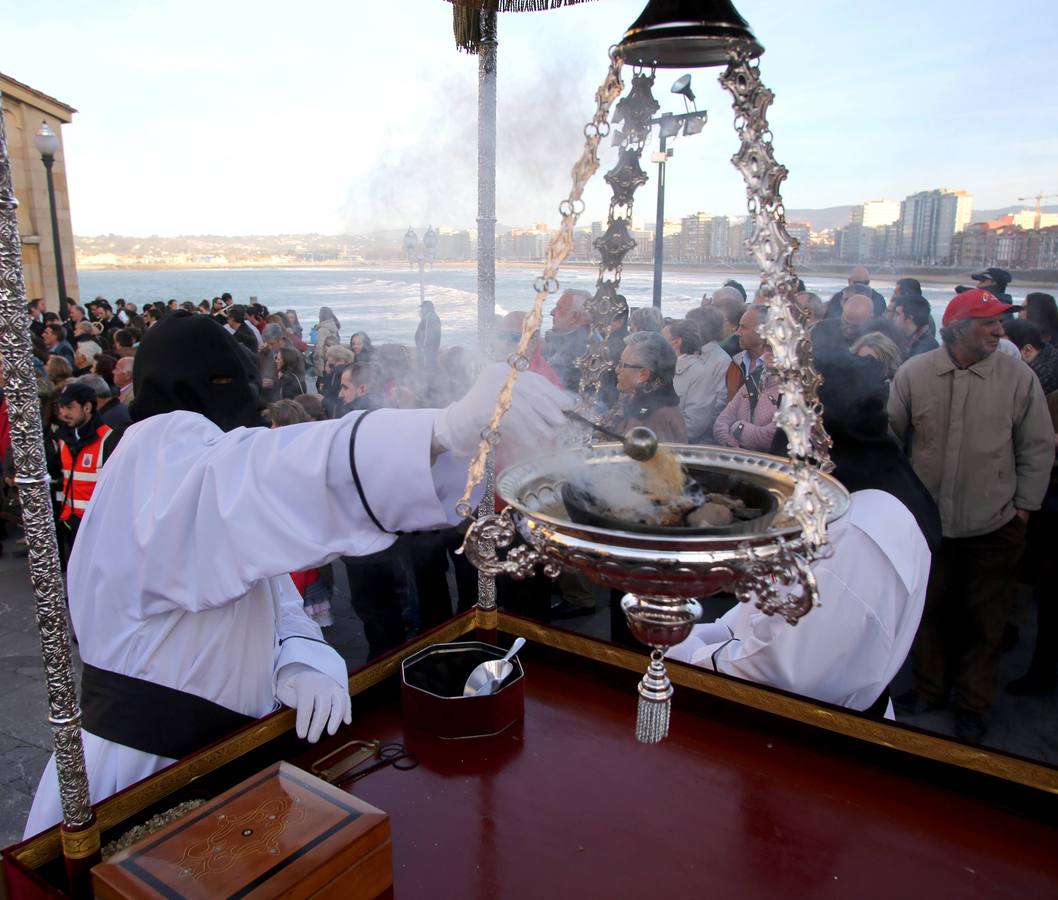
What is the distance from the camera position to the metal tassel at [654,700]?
1.40 m

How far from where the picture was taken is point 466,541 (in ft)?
4.42

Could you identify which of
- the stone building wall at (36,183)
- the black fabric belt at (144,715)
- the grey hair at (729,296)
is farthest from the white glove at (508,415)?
the stone building wall at (36,183)

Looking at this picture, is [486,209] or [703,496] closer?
[703,496]

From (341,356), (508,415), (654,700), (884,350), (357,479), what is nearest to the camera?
(654,700)

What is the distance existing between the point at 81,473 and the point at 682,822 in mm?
4214

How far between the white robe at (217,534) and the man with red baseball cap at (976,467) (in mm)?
3041

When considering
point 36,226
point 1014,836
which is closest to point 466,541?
point 1014,836

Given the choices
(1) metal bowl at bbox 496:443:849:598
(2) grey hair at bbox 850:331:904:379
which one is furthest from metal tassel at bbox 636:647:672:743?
(2) grey hair at bbox 850:331:904:379

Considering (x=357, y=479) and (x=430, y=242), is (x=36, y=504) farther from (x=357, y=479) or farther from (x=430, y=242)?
(x=430, y=242)

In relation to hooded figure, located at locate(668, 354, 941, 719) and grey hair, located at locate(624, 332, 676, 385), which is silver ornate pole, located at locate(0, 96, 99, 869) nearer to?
hooded figure, located at locate(668, 354, 941, 719)

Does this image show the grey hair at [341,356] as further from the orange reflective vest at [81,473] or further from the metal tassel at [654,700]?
the metal tassel at [654,700]

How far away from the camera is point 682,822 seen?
164cm

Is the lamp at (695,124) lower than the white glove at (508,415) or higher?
higher

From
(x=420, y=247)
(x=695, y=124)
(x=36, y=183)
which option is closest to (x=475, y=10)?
(x=695, y=124)
